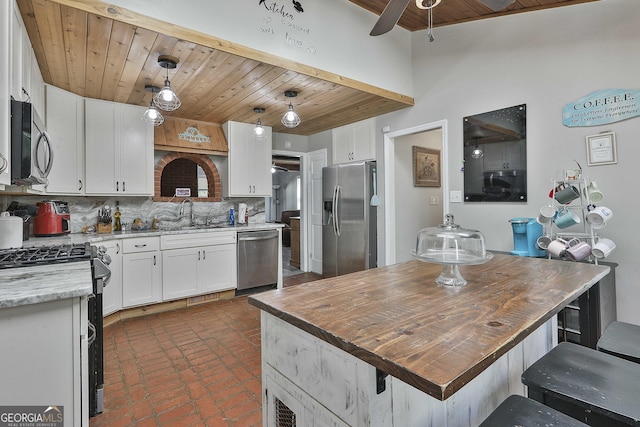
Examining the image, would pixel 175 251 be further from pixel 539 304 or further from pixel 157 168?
pixel 539 304

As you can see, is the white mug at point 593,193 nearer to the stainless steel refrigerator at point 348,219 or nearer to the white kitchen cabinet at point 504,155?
the white kitchen cabinet at point 504,155

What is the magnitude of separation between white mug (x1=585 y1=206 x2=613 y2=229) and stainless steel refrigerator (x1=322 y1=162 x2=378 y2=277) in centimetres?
231

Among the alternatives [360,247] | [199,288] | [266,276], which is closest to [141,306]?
[199,288]

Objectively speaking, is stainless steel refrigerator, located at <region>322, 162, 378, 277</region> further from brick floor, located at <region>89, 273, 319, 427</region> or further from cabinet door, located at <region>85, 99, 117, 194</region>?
cabinet door, located at <region>85, 99, 117, 194</region>

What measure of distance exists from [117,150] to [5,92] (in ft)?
7.07

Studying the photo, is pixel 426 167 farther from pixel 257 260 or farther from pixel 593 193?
pixel 257 260

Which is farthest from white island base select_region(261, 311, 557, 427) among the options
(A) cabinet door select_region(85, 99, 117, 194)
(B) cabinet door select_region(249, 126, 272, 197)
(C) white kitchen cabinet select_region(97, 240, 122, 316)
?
(B) cabinet door select_region(249, 126, 272, 197)

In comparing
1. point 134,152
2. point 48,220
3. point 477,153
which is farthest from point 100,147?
point 477,153

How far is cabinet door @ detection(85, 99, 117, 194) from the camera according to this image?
129 inches

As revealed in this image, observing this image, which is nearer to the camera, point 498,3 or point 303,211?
point 498,3

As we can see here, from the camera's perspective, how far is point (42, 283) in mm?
1315

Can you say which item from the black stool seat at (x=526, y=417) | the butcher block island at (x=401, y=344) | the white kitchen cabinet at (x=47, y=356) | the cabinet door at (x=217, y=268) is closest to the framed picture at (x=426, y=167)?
the cabinet door at (x=217, y=268)

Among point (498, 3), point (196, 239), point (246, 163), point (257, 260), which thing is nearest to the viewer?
point (498, 3)

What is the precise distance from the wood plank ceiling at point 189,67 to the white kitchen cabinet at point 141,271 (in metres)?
1.57
